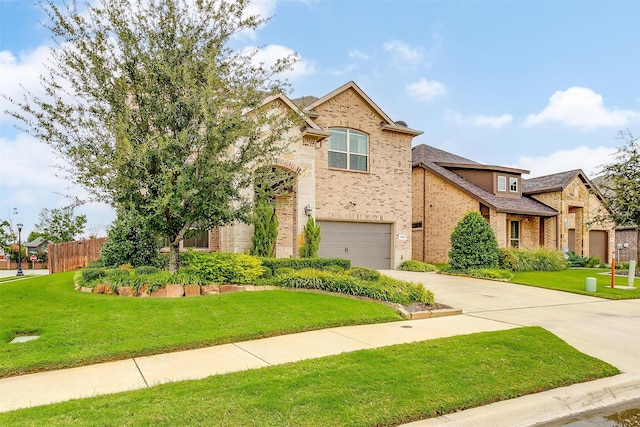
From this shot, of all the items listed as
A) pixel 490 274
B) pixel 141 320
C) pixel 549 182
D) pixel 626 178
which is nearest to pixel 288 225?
pixel 490 274

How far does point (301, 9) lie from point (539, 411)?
1087cm

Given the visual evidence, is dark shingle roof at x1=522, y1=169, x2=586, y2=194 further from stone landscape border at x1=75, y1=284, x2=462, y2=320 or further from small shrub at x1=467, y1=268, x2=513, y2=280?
stone landscape border at x1=75, y1=284, x2=462, y2=320

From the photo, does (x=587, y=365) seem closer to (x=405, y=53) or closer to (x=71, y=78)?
(x=71, y=78)

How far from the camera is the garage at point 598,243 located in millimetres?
27750

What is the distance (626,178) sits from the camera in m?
19.2

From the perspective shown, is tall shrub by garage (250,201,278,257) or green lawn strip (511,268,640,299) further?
tall shrub by garage (250,201,278,257)

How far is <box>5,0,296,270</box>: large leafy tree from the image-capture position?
350 inches

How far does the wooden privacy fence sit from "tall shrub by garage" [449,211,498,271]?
593 inches

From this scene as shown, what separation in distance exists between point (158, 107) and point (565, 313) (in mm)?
10260

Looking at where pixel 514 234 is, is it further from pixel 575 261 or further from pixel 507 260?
pixel 507 260

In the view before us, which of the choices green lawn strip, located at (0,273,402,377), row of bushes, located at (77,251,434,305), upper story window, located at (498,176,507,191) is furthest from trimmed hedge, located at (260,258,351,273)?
upper story window, located at (498,176,507,191)

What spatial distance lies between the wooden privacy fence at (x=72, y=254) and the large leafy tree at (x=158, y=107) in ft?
31.6

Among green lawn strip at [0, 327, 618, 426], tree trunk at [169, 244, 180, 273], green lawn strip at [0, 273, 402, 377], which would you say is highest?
tree trunk at [169, 244, 180, 273]

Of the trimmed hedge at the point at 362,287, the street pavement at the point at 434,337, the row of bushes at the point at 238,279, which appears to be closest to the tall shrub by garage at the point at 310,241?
the row of bushes at the point at 238,279
